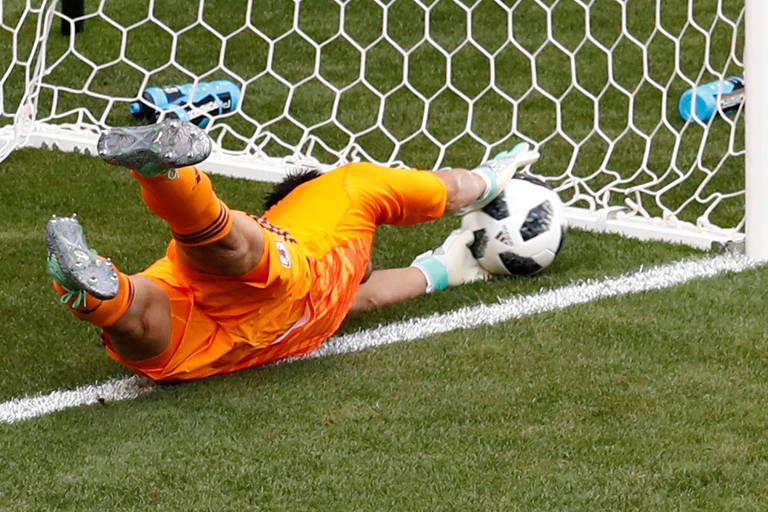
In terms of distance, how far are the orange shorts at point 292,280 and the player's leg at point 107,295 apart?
6 centimetres

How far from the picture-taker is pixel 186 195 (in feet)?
10.5

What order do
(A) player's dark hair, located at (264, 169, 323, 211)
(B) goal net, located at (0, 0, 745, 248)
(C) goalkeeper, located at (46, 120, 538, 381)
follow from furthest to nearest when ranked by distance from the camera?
(B) goal net, located at (0, 0, 745, 248), (A) player's dark hair, located at (264, 169, 323, 211), (C) goalkeeper, located at (46, 120, 538, 381)

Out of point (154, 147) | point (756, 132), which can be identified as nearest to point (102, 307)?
point (154, 147)

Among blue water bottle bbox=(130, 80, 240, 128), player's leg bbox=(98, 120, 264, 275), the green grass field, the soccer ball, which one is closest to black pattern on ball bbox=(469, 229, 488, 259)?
the soccer ball

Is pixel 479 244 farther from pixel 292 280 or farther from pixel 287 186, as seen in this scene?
pixel 292 280

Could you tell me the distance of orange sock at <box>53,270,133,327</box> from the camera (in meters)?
3.23

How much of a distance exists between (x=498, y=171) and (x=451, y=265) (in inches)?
12.6

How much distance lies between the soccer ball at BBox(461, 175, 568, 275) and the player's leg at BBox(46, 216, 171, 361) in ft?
4.09

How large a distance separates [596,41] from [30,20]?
9.90 feet

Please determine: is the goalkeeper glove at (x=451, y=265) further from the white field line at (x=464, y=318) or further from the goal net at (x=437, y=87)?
the goal net at (x=437, y=87)

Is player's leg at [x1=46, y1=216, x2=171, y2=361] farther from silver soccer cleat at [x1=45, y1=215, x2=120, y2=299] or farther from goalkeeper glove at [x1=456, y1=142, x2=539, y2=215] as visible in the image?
goalkeeper glove at [x1=456, y1=142, x2=539, y2=215]

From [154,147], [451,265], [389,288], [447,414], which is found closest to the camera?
[154,147]

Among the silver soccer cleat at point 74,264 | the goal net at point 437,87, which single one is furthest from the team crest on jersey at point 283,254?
the goal net at point 437,87

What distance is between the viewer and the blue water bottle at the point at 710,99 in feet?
18.7
